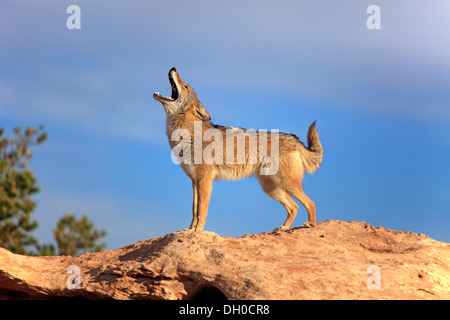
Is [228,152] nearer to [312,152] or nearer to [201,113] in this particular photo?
[201,113]

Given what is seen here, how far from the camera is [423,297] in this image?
6910 mm

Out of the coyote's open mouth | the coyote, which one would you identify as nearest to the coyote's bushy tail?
the coyote

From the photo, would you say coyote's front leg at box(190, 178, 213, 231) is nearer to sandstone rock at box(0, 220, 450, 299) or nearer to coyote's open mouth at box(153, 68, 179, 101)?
sandstone rock at box(0, 220, 450, 299)

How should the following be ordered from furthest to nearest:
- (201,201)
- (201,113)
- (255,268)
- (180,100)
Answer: (201,113)
(180,100)
(201,201)
(255,268)

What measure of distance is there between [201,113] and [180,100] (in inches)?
22.3

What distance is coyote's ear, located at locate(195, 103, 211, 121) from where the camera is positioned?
36.3 ft

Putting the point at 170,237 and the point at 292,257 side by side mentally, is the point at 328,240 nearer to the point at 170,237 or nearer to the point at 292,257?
the point at 292,257

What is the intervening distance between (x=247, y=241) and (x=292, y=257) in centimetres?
92

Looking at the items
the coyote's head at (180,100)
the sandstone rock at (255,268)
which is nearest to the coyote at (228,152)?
the coyote's head at (180,100)

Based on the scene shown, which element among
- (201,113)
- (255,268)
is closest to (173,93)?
(201,113)

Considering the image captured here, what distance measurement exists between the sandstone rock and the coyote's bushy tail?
93.4 inches

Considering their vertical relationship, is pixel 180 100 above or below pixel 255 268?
above

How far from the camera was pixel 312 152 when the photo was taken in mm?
11516
